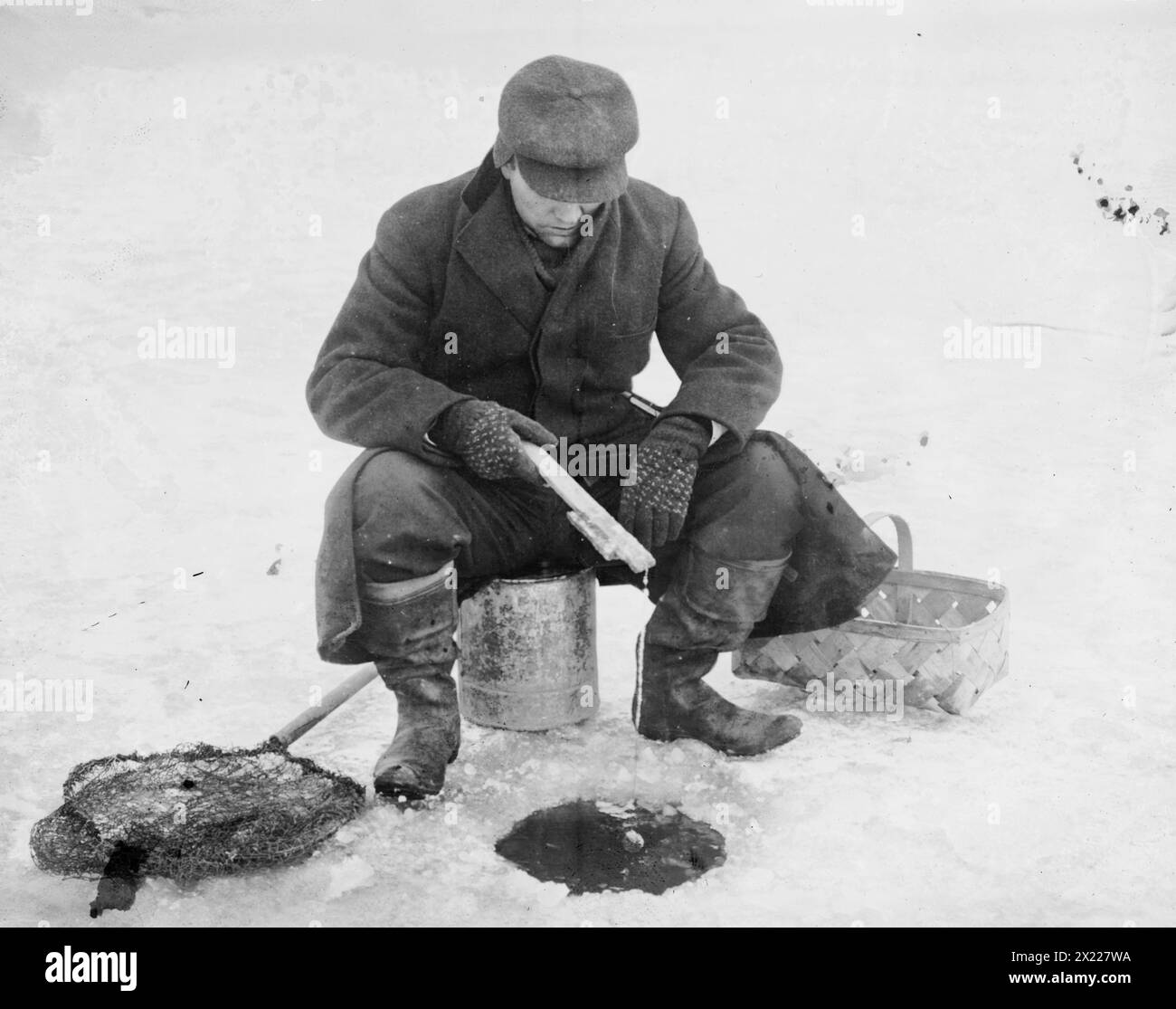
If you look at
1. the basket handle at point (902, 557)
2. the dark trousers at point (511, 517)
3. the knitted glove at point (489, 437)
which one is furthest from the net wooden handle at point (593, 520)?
the basket handle at point (902, 557)

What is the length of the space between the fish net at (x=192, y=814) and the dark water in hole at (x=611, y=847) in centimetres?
41

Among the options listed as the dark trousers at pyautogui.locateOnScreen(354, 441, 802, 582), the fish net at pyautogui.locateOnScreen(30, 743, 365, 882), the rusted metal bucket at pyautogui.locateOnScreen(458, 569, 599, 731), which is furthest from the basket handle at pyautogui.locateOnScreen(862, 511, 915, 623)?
the fish net at pyautogui.locateOnScreen(30, 743, 365, 882)

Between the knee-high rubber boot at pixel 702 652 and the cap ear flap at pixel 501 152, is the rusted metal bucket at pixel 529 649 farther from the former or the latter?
the cap ear flap at pixel 501 152

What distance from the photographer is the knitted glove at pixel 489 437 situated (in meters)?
3.23

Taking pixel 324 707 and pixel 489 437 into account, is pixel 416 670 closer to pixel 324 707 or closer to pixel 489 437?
pixel 324 707

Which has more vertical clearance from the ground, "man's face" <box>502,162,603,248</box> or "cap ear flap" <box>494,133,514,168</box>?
"cap ear flap" <box>494,133,514,168</box>

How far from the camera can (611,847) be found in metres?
3.02

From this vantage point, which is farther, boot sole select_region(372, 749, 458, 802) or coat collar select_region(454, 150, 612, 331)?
coat collar select_region(454, 150, 612, 331)

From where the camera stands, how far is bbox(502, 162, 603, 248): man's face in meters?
3.31

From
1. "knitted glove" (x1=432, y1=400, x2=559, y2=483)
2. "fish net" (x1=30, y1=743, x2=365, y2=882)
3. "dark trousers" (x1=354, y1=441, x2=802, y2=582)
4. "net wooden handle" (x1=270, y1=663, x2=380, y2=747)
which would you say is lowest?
"fish net" (x1=30, y1=743, x2=365, y2=882)

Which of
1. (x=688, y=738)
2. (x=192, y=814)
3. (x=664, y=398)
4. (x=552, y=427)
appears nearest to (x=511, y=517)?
(x=552, y=427)

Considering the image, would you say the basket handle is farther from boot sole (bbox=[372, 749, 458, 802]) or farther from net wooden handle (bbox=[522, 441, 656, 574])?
boot sole (bbox=[372, 749, 458, 802])

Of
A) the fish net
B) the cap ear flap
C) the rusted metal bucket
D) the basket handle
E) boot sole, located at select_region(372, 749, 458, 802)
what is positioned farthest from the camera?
the basket handle

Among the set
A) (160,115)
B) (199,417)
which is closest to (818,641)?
(199,417)
